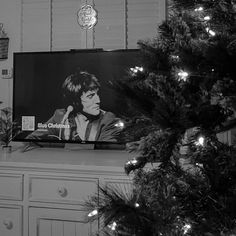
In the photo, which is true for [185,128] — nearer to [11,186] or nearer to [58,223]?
[58,223]

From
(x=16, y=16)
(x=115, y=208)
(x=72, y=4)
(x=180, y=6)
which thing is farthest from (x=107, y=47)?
(x=115, y=208)

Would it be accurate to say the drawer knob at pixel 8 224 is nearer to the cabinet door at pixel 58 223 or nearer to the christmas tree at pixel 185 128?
the cabinet door at pixel 58 223

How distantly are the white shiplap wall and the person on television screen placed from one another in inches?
14.2

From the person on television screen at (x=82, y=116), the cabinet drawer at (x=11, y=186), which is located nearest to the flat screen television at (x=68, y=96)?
the person on television screen at (x=82, y=116)

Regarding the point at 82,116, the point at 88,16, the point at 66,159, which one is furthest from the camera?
the point at 88,16

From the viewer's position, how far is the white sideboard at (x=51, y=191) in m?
1.96

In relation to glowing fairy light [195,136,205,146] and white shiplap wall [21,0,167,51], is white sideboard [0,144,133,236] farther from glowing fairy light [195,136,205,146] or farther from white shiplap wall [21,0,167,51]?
glowing fairy light [195,136,205,146]

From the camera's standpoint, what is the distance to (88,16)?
2.56 meters

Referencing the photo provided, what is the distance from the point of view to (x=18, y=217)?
2.08m

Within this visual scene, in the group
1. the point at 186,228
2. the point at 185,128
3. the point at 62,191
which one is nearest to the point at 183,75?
the point at 185,128

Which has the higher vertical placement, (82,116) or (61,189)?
(82,116)

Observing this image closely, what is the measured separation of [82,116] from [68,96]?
161mm

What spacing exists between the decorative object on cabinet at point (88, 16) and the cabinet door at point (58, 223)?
1.29m

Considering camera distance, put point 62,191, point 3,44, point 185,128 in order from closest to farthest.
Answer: point 185,128
point 62,191
point 3,44
